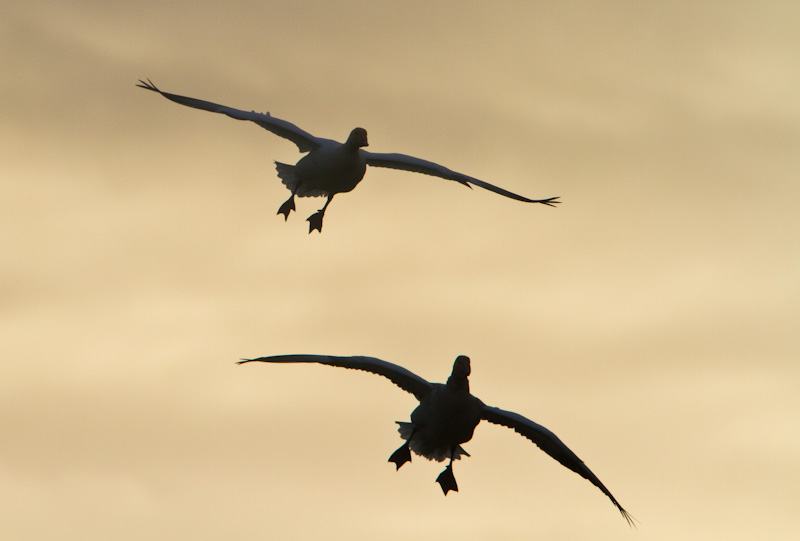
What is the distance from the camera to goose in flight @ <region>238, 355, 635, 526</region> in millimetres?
20875

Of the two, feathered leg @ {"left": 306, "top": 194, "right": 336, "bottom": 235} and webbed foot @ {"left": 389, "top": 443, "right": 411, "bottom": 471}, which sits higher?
feathered leg @ {"left": 306, "top": 194, "right": 336, "bottom": 235}

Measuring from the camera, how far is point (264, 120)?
23672 millimetres

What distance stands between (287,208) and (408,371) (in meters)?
5.84

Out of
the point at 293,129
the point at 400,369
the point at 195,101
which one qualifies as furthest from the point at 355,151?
the point at 400,369

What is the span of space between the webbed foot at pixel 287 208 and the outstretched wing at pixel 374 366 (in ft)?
17.3

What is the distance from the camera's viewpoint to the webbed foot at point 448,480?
23.0m

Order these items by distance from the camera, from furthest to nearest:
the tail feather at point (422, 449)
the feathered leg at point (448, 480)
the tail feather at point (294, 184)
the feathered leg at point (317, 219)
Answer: the feathered leg at point (317, 219) → the tail feather at point (294, 184) → the feathered leg at point (448, 480) → the tail feather at point (422, 449)

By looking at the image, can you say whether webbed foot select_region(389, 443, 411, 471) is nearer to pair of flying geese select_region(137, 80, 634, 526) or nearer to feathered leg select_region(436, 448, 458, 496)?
pair of flying geese select_region(137, 80, 634, 526)

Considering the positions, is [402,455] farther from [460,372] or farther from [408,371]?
[460,372]

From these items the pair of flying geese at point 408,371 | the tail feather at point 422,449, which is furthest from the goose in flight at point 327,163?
the tail feather at point 422,449

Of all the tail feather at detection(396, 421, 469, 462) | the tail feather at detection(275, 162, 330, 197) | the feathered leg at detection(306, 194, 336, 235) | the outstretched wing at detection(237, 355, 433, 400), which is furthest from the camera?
the feathered leg at detection(306, 194, 336, 235)

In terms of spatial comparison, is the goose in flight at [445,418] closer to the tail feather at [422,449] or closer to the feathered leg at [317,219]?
the tail feather at [422,449]

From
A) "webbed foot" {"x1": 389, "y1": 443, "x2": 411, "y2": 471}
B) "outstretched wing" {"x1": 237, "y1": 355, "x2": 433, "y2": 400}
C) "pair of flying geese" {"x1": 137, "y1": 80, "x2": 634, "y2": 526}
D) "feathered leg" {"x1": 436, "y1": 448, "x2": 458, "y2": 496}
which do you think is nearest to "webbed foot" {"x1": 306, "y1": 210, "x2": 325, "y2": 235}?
"pair of flying geese" {"x1": 137, "y1": 80, "x2": 634, "y2": 526}

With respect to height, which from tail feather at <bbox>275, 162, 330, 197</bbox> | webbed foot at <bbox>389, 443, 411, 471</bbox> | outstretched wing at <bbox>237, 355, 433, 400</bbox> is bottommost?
webbed foot at <bbox>389, 443, 411, 471</bbox>
